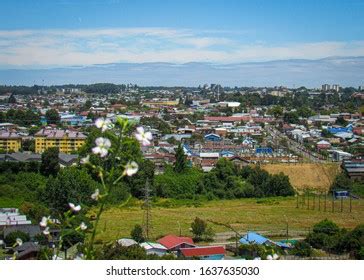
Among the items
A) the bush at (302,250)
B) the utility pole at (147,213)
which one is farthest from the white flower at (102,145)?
the utility pole at (147,213)

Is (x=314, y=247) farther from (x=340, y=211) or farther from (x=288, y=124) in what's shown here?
(x=288, y=124)

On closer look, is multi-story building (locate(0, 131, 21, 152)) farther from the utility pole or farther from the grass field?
the grass field

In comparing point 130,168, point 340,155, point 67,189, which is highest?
point 130,168

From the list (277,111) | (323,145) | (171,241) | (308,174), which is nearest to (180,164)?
(308,174)

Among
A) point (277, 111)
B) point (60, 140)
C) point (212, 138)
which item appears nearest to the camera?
point (60, 140)

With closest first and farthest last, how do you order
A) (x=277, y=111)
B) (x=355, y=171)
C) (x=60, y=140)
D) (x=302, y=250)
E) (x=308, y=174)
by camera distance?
(x=302, y=250)
(x=60, y=140)
(x=355, y=171)
(x=308, y=174)
(x=277, y=111)

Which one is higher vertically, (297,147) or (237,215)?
(237,215)

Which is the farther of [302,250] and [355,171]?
[355,171]

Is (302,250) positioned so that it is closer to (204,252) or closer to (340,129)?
(204,252)
